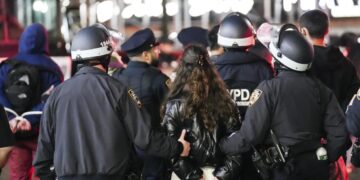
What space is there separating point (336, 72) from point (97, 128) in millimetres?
2538

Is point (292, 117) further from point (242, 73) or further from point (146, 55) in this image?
point (146, 55)

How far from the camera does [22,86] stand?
267 inches

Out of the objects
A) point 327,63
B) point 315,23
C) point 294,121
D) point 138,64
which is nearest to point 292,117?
point 294,121

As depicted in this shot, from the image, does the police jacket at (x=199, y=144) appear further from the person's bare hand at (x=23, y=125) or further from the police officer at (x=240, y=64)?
the person's bare hand at (x=23, y=125)

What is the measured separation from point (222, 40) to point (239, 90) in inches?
18.4

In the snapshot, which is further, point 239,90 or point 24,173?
point 24,173

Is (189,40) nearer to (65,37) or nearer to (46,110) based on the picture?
(46,110)

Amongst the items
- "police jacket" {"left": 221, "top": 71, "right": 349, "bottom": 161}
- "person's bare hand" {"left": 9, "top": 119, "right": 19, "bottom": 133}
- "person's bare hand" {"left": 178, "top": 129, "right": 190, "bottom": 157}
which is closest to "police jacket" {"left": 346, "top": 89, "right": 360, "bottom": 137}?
"police jacket" {"left": 221, "top": 71, "right": 349, "bottom": 161}

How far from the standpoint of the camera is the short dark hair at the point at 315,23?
6.13m

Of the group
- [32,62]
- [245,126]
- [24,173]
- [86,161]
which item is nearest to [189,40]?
[32,62]

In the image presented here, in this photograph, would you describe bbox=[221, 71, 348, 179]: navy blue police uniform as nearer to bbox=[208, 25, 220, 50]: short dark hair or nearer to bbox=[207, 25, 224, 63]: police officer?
bbox=[207, 25, 224, 63]: police officer

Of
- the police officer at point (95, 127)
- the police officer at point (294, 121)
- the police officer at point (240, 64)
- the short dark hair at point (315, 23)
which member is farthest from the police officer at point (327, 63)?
the police officer at point (95, 127)

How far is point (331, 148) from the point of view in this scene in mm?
5039

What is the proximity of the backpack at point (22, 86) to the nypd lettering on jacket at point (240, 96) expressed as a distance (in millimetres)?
2096
